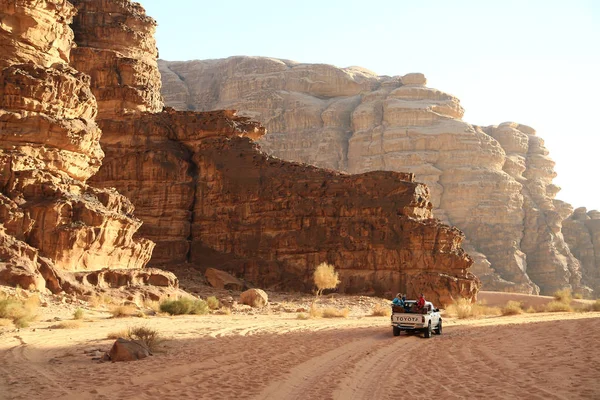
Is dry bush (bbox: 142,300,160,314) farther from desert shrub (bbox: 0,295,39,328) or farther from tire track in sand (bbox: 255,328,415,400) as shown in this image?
tire track in sand (bbox: 255,328,415,400)

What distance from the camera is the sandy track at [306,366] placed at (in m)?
9.98

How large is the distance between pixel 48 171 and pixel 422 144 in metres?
78.1

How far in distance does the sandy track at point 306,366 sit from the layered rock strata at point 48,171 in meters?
6.87

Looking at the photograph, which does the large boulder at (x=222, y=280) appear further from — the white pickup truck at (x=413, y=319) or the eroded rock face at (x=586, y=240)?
the eroded rock face at (x=586, y=240)

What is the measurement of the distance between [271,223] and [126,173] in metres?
9.83

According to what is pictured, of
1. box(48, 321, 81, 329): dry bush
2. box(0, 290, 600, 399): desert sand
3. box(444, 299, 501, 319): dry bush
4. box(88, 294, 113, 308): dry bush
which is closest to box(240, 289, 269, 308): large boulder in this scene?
box(88, 294, 113, 308): dry bush

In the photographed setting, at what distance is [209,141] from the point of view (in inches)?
1807

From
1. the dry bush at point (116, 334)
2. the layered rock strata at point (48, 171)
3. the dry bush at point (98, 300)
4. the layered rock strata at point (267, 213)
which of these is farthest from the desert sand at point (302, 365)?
the layered rock strata at point (267, 213)

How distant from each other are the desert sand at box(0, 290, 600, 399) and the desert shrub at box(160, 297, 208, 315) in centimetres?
545

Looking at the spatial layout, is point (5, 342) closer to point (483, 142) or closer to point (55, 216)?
point (55, 216)

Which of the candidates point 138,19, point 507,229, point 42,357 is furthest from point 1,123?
point 507,229

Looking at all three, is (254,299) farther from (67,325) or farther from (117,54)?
(117,54)

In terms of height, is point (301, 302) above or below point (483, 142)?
below

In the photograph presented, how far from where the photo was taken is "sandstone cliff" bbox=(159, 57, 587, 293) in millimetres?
93062
